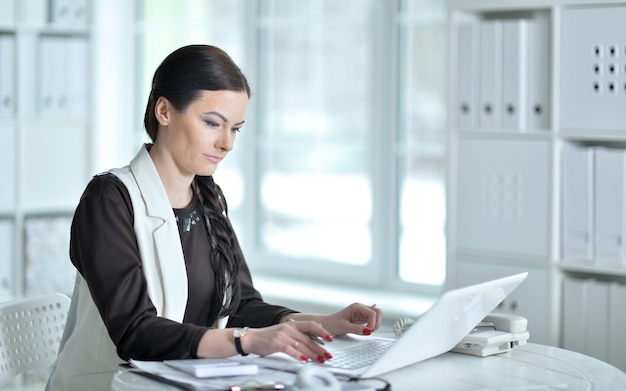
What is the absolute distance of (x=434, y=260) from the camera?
3.88 m

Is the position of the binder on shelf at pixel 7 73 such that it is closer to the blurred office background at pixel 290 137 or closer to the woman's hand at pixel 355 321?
the blurred office background at pixel 290 137

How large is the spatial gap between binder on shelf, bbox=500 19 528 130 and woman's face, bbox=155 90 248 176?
4.22ft

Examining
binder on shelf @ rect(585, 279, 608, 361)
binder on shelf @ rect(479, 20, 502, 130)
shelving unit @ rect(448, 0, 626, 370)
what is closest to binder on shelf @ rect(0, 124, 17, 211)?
shelving unit @ rect(448, 0, 626, 370)

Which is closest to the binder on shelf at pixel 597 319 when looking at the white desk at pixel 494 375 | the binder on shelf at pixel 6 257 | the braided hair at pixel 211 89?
the white desk at pixel 494 375

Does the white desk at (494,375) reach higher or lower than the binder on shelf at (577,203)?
lower

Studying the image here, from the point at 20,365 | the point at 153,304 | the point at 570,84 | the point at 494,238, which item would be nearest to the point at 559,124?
the point at 570,84

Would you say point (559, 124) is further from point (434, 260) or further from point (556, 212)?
point (434, 260)

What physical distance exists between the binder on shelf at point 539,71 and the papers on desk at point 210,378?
1.72m

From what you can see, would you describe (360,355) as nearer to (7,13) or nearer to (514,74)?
(514,74)

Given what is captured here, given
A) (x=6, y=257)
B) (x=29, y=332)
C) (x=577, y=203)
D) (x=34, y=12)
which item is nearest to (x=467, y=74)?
(x=577, y=203)

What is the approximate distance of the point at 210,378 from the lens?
5.59 ft

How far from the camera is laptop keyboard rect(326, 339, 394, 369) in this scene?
72.3 inches

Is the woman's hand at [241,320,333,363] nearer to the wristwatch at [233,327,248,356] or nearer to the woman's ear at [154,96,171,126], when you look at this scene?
the wristwatch at [233,327,248,356]

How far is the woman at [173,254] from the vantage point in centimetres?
191
